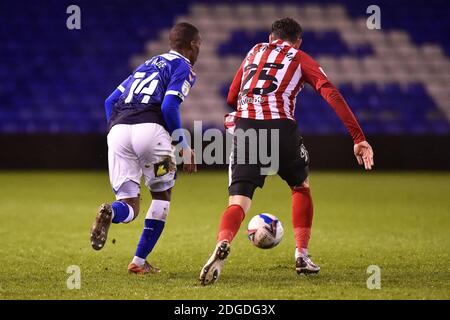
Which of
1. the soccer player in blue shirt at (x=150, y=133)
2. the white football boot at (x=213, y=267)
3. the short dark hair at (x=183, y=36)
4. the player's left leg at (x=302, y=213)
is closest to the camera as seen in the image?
the white football boot at (x=213, y=267)

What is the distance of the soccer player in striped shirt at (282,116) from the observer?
530 cm

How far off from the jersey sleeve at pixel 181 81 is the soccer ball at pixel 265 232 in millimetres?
1037

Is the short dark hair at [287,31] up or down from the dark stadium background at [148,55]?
up

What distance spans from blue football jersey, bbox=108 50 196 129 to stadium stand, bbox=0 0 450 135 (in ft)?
36.1

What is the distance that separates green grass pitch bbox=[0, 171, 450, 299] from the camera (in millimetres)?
4902

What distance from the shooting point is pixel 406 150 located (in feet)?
54.4

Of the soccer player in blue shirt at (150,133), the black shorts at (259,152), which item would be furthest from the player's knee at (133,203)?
the black shorts at (259,152)

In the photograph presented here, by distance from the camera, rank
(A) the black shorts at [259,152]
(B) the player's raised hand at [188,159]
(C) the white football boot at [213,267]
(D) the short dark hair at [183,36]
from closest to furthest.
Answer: (C) the white football boot at [213,267]
(A) the black shorts at [259,152]
(B) the player's raised hand at [188,159]
(D) the short dark hair at [183,36]

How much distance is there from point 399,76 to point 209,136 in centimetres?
504

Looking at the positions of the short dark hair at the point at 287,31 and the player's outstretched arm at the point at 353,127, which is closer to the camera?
the player's outstretched arm at the point at 353,127

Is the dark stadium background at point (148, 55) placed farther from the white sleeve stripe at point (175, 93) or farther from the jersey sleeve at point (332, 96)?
the jersey sleeve at point (332, 96)

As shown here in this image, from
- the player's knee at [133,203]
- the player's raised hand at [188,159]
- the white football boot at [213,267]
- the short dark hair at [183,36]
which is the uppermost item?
the short dark hair at [183,36]

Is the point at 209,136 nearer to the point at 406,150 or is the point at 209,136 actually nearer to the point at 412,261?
the point at 406,150

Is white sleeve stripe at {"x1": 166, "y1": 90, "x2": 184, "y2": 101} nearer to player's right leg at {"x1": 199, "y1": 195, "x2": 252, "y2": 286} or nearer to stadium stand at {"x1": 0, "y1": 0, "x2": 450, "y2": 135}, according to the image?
player's right leg at {"x1": 199, "y1": 195, "x2": 252, "y2": 286}
